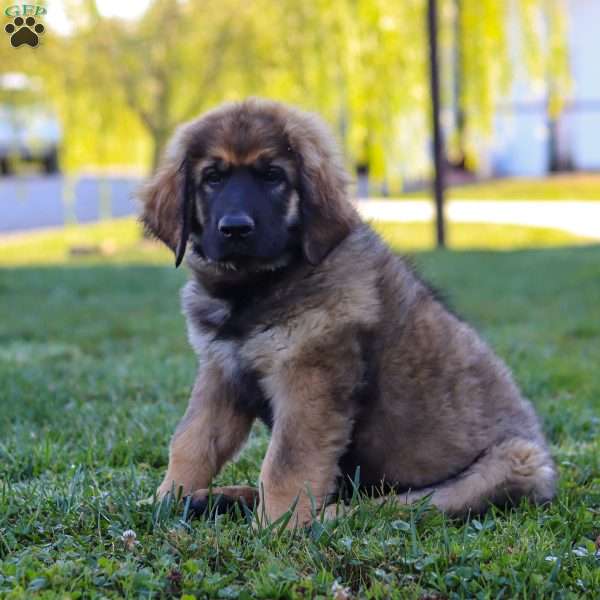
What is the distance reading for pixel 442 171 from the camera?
1330cm

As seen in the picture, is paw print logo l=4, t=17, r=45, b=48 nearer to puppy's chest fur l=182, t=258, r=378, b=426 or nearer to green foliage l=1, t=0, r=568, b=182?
puppy's chest fur l=182, t=258, r=378, b=426

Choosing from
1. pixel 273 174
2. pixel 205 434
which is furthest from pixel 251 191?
pixel 205 434

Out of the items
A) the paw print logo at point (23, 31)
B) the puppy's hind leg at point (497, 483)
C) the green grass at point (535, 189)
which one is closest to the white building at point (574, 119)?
the green grass at point (535, 189)

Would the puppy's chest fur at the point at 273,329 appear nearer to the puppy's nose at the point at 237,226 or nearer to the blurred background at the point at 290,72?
the puppy's nose at the point at 237,226

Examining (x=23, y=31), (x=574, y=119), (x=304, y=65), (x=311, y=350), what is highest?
(x=304, y=65)

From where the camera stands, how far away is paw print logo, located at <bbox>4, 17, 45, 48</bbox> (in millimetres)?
5777

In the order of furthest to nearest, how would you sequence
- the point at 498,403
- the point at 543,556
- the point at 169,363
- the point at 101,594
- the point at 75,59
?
the point at 75,59 < the point at 169,363 < the point at 498,403 < the point at 543,556 < the point at 101,594

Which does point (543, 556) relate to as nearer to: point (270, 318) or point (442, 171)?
point (270, 318)

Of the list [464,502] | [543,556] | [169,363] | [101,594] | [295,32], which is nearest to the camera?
[101,594]

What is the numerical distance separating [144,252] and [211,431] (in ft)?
35.5

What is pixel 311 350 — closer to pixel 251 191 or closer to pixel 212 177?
pixel 251 191

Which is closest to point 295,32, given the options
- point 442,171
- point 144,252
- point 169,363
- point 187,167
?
point 442,171

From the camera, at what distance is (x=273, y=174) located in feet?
11.6

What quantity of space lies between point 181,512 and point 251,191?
3.63 ft
